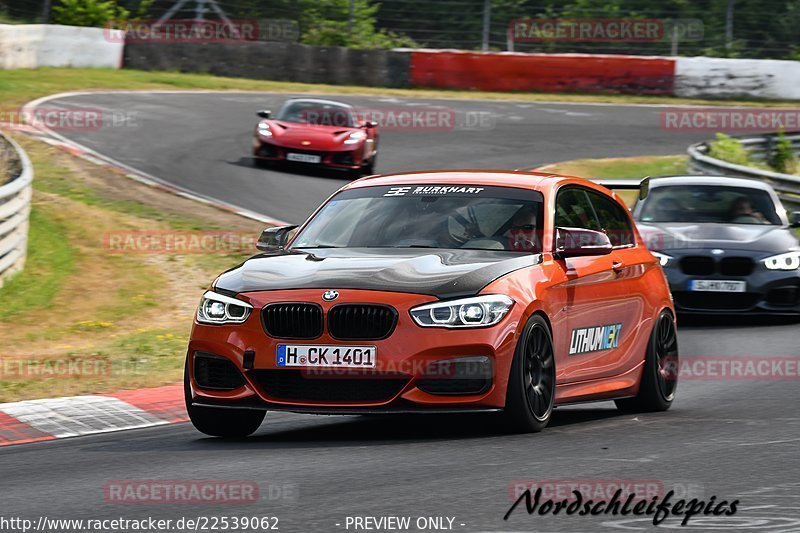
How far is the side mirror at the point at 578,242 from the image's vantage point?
825 cm

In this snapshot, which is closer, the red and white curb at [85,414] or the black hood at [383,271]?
the black hood at [383,271]

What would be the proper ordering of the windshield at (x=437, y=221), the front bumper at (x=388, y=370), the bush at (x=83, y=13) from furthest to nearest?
the bush at (x=83, y=13) → the windshield at (x=437, y=221) → the front bumper at (x=388, y=370)

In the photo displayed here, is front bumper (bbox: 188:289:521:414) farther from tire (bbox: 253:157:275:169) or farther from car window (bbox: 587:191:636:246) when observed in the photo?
tire (bbox: 253:157:275:169)

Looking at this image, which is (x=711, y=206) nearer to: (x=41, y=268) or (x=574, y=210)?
(x=574, y=210)

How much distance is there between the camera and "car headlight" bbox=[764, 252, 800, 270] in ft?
47.5

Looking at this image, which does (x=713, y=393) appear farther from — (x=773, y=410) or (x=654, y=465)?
(x=654, y=465)

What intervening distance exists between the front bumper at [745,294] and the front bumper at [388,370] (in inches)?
289

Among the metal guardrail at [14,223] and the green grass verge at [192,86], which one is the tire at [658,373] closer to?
the metal guardrail at [14,223]

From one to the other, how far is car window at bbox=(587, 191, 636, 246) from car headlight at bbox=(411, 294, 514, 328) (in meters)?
2.20

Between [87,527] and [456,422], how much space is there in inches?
126

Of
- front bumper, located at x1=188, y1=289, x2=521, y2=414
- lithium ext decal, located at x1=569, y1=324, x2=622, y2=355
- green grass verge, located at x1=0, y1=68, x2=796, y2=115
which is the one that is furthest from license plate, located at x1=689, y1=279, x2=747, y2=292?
green grass verge, located at x1=0, y1=68, x2=796, y2=115

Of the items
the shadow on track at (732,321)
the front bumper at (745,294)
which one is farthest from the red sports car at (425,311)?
the shadow on track at (732,321)

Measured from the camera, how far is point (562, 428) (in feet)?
26.6

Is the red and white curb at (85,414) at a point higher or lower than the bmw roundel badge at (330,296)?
lower
